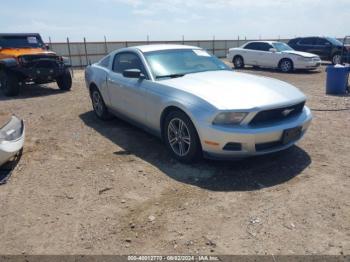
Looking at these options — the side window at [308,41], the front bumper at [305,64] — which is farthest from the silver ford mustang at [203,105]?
the side window at [308,41]

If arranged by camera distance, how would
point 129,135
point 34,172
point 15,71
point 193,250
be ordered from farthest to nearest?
point 15,71, point 129,135, point 34,172, point 193,250

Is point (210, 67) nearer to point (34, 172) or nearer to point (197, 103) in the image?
point (197, 103)

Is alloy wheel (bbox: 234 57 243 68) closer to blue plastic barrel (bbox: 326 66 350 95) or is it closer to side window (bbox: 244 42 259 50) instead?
side window (bbox: 244 42 259 50)

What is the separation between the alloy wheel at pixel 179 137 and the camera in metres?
4.51

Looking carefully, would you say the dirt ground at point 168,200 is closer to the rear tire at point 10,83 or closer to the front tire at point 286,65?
the rear tire at point 10,83

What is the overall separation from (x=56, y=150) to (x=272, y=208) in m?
3.52

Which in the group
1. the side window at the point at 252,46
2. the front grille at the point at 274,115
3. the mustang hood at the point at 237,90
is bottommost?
the front grille at the point at 274,115

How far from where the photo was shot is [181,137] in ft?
15.1

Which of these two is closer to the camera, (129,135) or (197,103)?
(197,103)

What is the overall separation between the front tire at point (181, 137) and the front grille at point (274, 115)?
0.76 m

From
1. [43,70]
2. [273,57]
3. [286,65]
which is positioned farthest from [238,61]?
[43,70]

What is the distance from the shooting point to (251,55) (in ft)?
55.6

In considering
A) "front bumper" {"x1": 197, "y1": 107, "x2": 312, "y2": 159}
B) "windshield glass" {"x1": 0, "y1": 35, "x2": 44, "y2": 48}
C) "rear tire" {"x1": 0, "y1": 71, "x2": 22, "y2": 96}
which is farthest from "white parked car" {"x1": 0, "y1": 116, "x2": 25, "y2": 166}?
"windshield glass" {"x1": 0, "y1": 35, "x2": 44, "y2": 48}

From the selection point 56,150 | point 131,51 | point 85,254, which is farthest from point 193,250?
point 131,51
